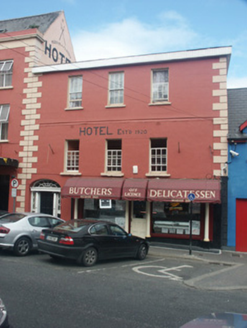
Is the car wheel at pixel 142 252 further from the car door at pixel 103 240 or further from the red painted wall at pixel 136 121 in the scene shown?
the red painted wall at pixel 136 121

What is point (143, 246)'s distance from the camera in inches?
456

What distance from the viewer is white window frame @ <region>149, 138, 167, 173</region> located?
15.3m

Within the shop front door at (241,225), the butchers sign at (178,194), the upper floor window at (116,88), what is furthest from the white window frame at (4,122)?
the shop front door at (241,225)

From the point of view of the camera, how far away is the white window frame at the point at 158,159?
15.3m

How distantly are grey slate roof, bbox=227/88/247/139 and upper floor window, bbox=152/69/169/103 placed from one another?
3250mm

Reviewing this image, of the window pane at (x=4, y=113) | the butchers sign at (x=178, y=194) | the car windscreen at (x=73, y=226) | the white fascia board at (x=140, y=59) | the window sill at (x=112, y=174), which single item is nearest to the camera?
the car windscreen at (x=73, y=226)

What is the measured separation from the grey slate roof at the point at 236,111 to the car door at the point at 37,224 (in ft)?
28.6

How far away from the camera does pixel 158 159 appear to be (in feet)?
50.5

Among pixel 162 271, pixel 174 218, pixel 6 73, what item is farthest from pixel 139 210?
pixel 6 73

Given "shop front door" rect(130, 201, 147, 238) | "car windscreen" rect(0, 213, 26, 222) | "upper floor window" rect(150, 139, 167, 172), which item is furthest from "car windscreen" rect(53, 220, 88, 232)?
"upper floor window" rect(150, 139, 167, 172)

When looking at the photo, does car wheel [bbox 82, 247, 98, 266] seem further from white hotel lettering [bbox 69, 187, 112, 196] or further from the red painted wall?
the red painted wall

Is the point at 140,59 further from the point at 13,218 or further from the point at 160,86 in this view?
the point at 13,218

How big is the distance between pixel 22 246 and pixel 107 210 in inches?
226

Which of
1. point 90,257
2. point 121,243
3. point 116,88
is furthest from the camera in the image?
point 116,88
